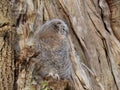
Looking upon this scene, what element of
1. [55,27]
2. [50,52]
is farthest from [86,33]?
[50,52]

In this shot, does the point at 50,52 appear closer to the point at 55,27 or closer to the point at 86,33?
the point at 55,27

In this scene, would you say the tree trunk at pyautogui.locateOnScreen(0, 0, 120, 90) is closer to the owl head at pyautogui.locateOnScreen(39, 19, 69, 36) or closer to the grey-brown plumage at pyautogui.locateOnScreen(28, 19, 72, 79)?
the grey-brown plumage at pyautogui.locateOnScreen(28, 19, 72, 79)

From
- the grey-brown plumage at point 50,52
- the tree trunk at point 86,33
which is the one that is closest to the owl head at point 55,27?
the grey-brown plumage at point 50,52

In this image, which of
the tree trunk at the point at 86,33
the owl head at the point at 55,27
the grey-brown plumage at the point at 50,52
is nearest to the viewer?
the grey-brown plumage at the point at 50,52

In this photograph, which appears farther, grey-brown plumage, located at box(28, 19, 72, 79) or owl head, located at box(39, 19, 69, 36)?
owl head, located at box(39, 19, 69, 36)

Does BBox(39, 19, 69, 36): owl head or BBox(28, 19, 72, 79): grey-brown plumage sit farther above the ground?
BBox(39, 19, 69, 36): owl head

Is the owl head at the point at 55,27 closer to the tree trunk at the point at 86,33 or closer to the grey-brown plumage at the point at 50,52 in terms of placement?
the grey-brown plumage at the point at 50,52

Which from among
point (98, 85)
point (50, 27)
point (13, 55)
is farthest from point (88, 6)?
point (13, 55)

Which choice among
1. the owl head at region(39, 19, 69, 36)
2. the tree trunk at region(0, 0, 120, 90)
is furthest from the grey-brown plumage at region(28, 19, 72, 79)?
the tree trunk at region(0, 0, 120, 90)
